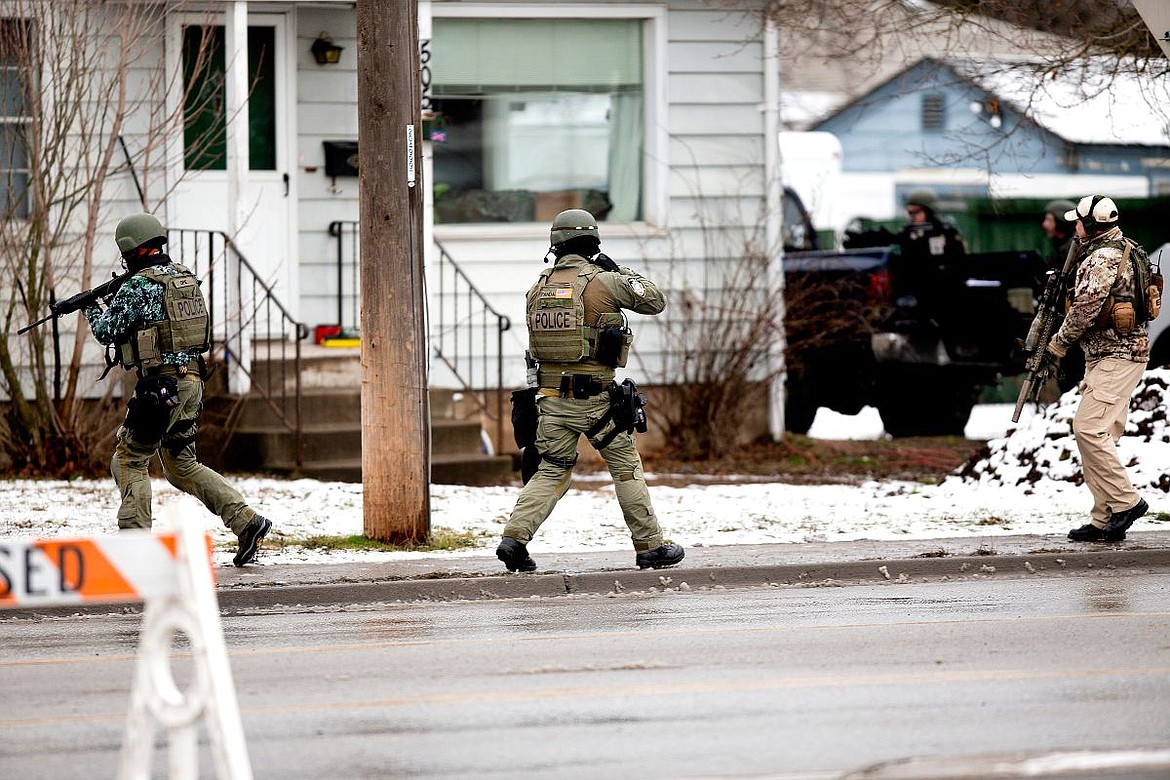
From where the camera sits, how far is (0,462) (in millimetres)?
13188

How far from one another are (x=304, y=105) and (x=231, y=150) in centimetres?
124

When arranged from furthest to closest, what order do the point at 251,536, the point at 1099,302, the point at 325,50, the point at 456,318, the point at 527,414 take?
the point at 456,318 < the point at 325,50 < the point at 1099,302 < the point at 251,536 < the point at 527,414

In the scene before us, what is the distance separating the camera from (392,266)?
999 centimetres

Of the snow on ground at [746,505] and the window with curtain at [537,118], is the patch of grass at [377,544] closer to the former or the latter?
the snow on ground at [746,505]

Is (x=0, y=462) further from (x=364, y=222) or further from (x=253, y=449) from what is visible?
(x=364, y=222)

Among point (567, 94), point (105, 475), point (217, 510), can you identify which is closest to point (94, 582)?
point (217, 510)

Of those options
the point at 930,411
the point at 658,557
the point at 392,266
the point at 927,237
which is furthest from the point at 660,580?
the point at 930,411

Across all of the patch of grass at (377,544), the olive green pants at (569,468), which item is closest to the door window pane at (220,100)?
the patch of grass at (377,544)

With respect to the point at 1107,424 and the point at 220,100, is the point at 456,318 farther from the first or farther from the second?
the point at 1107,424

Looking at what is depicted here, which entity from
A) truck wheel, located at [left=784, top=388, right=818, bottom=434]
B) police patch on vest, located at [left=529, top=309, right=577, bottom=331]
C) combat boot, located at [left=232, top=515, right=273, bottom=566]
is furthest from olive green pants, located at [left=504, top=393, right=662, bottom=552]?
truck wheel, located at [left=784, top=388, right=818, bottom=434]

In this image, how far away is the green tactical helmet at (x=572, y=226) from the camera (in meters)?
9.20

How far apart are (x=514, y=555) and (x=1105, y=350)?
378 centimetres

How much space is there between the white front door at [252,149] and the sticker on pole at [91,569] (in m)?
9.41

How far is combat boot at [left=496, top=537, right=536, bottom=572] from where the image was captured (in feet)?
30.0
